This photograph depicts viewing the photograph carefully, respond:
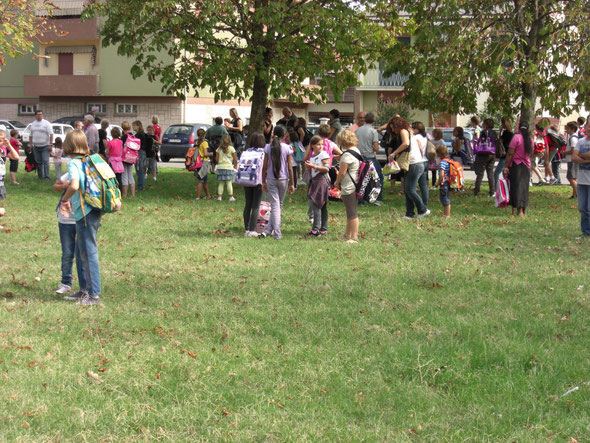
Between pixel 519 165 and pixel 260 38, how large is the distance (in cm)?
700

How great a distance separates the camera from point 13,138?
21.5 m

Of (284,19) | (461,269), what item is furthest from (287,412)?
(284,19)

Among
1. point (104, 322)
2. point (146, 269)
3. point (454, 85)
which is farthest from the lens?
point (454, 85)

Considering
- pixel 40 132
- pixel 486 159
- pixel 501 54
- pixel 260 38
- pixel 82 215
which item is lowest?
pixel 82 215

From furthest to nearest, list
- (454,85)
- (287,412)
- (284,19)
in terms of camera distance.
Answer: (284,19) < (454,85) < (287,412)

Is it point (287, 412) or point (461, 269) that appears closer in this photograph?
point (287, 412)

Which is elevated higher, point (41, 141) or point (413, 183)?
point (41, 141)

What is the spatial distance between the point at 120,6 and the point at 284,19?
374cm

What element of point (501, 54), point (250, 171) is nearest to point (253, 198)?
point (250, 171)

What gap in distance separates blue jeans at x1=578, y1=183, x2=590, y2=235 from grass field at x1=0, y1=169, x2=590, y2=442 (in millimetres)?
875

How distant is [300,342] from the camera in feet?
20.3

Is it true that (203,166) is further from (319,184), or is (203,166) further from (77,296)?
(77,296)

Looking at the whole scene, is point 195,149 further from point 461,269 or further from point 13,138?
point 461,269

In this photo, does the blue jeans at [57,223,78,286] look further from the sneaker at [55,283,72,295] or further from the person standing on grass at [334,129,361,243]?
the person standing on grass at [334,129,361,243]
